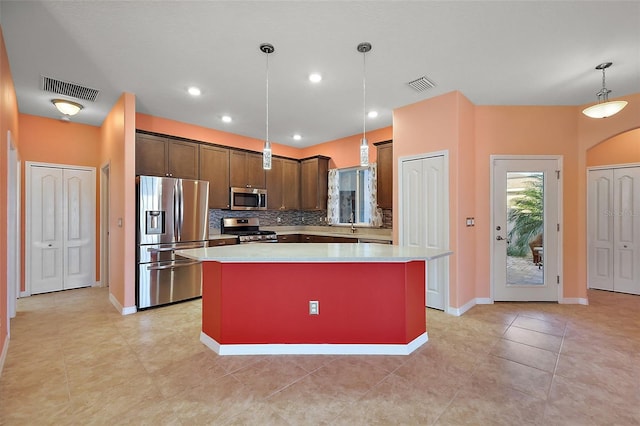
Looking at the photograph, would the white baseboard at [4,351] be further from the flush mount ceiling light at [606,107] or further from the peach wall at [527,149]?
the flush mount ceiling light at [606,107]

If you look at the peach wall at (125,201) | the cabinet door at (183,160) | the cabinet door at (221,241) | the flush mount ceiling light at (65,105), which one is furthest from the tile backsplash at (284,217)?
the flush mount ceiling light at (65,105)

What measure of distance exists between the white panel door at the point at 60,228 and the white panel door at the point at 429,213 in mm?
5167

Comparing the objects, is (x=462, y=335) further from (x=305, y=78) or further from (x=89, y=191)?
(x=89, y=191)

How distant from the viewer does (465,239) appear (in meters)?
3.81

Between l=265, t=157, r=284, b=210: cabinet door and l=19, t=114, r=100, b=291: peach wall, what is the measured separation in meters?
2.90

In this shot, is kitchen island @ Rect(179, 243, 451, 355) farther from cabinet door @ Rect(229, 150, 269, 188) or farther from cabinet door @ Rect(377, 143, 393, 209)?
cabinet door @ Rect(229, 150, 269, 188)

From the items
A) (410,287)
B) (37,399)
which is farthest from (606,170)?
(37,399)

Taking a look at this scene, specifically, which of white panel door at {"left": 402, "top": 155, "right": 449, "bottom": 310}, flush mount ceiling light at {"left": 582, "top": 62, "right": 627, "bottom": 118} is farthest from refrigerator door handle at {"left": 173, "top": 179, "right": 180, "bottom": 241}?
flush mount ceiling light at {"left": 582, "top": 62, "right": 627, "bottom": 118}

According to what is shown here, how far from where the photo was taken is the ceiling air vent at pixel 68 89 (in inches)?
132

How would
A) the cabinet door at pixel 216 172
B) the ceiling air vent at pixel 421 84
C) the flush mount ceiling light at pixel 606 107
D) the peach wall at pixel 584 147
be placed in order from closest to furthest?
the flush mount ceiling light at pixel 606 107, the ceiling air vent at pixel 421 84, the peach wall at pixel 584 147, the cabinet door at pixel 216 172

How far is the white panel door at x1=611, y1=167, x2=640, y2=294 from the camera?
177 inches

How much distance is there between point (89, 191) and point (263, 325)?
14.4ft

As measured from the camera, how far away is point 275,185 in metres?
5.93

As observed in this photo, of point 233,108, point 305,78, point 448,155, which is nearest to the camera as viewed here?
point 305,78
